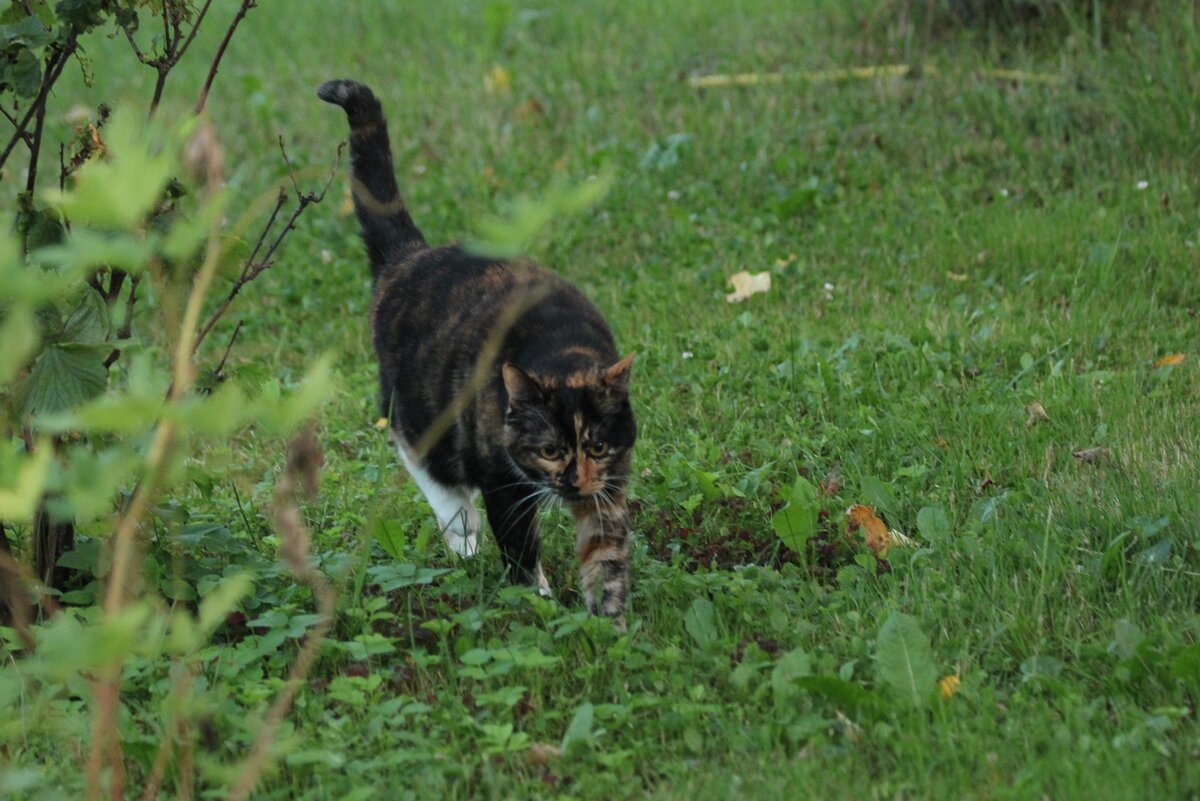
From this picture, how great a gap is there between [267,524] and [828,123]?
170 inches

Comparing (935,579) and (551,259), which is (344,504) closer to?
(935,579)

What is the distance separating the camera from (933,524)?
148 inches

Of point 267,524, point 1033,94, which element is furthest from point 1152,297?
point 267,524

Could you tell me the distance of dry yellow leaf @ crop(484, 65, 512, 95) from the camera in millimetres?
8617

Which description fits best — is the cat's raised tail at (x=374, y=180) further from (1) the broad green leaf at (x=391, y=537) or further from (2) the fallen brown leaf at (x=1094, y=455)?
(2) the fallen brown leaf at (x=1094, y=455)

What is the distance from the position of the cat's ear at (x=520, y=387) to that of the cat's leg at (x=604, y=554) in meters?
0.32

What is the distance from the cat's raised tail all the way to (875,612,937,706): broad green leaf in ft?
7.01

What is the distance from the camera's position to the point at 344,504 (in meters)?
4.42

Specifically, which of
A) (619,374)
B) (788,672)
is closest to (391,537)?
(619,374)

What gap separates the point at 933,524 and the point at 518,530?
43.9 inches

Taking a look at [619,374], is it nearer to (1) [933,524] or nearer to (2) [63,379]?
(1) [933,524]

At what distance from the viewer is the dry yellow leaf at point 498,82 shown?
8617 mm

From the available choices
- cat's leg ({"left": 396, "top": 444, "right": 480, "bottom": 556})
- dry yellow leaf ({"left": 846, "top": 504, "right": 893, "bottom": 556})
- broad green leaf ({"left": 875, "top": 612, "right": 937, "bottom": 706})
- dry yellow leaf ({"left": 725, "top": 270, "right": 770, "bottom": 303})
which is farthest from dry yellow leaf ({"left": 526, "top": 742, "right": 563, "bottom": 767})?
dry yellow leaf ({"left": 725, "top": 270, "right": 770, "bottom": 303})

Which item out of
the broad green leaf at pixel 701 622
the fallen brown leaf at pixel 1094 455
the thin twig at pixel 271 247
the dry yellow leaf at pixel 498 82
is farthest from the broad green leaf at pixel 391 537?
the dry yellow leaf at pixel 498 82
